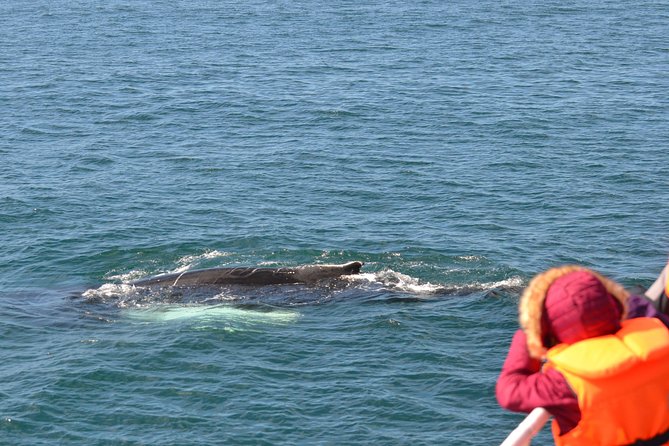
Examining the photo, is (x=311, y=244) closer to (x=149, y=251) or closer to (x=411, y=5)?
(x=149, y=251)

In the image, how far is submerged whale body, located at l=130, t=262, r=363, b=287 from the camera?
92.8 ft

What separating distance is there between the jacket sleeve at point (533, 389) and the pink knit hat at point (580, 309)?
0.93 feet

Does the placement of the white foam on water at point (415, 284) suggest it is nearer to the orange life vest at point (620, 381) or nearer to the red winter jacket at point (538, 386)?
the red winter jacket at point (538, 386)

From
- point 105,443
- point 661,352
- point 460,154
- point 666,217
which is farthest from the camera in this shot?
point 460,154

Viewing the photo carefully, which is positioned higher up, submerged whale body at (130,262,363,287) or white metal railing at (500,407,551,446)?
white metal railing at (500,407,551,446)

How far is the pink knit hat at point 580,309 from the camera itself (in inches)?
261

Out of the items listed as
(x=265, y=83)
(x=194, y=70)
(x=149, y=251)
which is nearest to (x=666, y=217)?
(x=149, y=251)

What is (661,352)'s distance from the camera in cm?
650

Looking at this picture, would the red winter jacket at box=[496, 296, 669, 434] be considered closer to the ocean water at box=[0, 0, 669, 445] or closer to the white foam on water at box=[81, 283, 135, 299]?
the ocean water at box=[0, 0, 669, 445]

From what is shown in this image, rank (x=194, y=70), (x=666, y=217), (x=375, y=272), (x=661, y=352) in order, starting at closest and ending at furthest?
(x=661, y=352), (x=375, y=272), (x=666, y=217), (x=194, y=70)

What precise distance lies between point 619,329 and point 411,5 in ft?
249

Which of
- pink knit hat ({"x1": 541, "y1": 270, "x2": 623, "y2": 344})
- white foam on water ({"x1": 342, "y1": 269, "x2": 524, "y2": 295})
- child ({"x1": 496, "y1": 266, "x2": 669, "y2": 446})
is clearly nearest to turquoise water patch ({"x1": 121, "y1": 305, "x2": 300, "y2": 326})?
white foam on water ({"x1": 342, "y1": 269, "x2": 524, "y2": 295})

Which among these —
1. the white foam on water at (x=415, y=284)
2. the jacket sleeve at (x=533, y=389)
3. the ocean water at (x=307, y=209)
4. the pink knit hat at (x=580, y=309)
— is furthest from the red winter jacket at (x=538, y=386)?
the white foam on water at (x=415, y=284)

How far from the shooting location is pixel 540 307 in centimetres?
679
